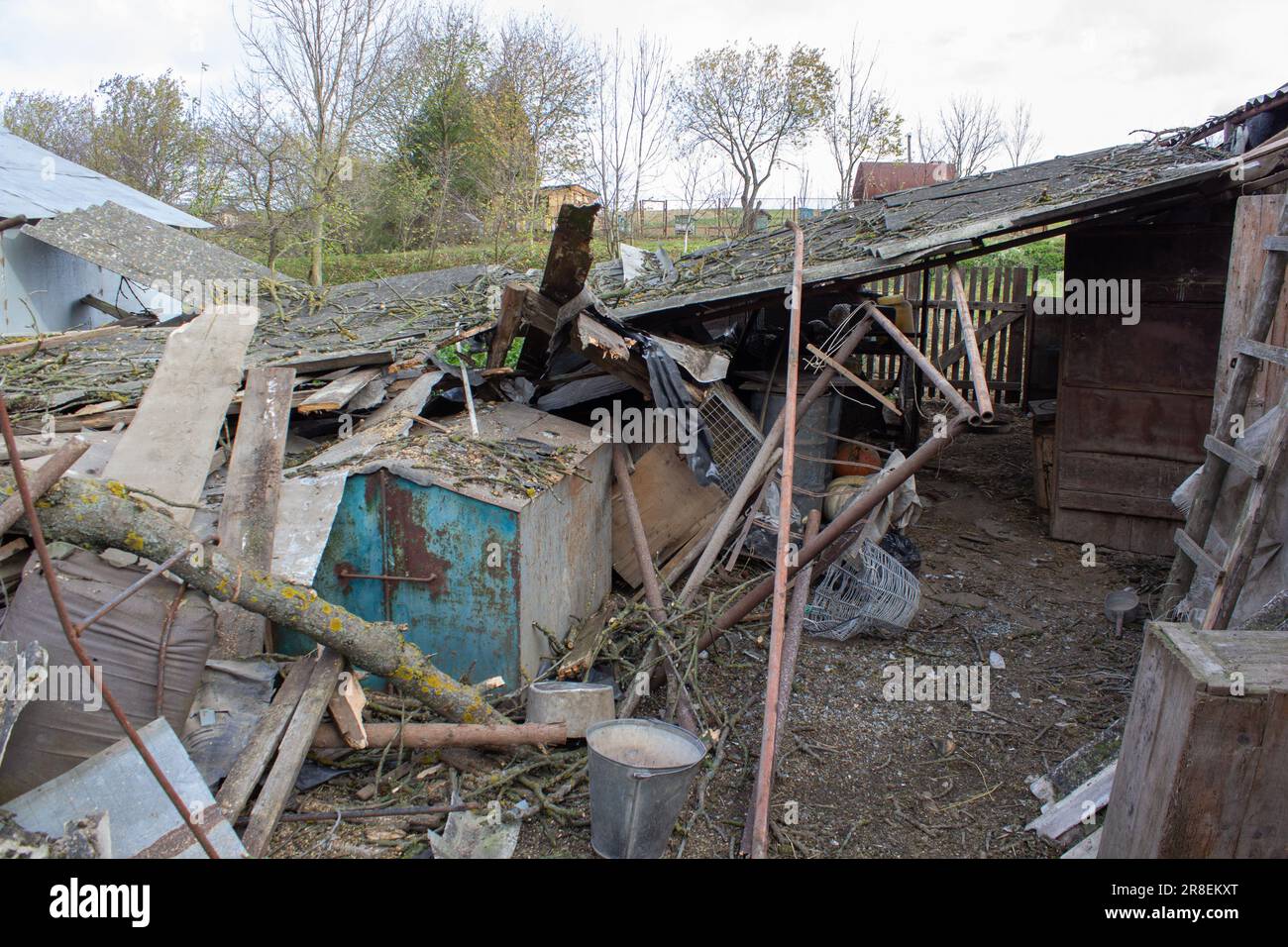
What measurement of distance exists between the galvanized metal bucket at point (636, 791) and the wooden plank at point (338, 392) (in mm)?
2837

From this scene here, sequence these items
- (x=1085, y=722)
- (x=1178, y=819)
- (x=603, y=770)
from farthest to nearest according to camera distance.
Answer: (x=1085, y=722) → (x=603, y=770) → (x=1178, y=819)

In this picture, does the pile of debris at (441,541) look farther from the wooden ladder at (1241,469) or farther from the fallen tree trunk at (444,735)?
the wooden ladder at (1241,469)

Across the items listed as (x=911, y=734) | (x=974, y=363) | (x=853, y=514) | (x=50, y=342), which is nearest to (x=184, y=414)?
(x=50, y=342)

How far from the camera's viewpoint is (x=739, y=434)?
7.08 meters

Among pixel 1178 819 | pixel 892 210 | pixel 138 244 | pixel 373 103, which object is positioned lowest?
pixel 1178 819

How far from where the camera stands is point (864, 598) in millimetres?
6074

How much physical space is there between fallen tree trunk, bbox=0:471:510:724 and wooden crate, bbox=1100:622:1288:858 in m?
2.81

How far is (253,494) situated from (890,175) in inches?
673

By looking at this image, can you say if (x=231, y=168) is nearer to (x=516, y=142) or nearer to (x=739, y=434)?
(x=516, y=142)

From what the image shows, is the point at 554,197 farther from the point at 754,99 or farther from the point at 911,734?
the point at 911,734

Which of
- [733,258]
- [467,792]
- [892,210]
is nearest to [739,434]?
[733,258]

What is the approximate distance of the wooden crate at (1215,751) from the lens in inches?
90.9

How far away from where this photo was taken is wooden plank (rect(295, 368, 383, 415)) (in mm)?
5402
